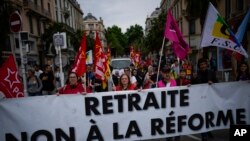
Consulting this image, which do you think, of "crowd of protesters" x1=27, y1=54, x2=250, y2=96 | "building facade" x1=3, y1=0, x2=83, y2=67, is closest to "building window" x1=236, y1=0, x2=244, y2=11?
"crowd of protesters" x1=27, y1=54, x2=250, y2=96

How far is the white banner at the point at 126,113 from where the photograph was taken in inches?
190

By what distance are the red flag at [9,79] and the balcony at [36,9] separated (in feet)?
93.1

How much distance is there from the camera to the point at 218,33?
18.9ft

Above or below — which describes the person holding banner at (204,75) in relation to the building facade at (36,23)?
below

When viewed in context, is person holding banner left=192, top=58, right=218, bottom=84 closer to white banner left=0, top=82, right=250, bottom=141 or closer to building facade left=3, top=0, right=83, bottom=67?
white banner left=0, top=82, right=250, bottom=141

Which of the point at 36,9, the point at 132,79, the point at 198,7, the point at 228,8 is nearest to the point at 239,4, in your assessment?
the point at 228,8

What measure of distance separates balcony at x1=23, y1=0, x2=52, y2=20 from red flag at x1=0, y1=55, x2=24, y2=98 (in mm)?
28369

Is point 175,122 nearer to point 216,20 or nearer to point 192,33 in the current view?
point 216,20

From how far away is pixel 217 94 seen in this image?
546cm

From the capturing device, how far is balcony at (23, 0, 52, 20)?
32.4 meters

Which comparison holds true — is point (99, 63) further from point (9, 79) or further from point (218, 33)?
point (218, 33)

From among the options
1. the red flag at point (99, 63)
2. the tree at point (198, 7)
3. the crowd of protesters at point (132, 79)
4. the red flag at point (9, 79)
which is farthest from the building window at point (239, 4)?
the red flag at point (9, 79)

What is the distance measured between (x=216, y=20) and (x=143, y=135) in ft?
8.90

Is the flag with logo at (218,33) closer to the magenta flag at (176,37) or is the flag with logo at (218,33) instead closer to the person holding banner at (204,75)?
the magenta flag at (176,37)
